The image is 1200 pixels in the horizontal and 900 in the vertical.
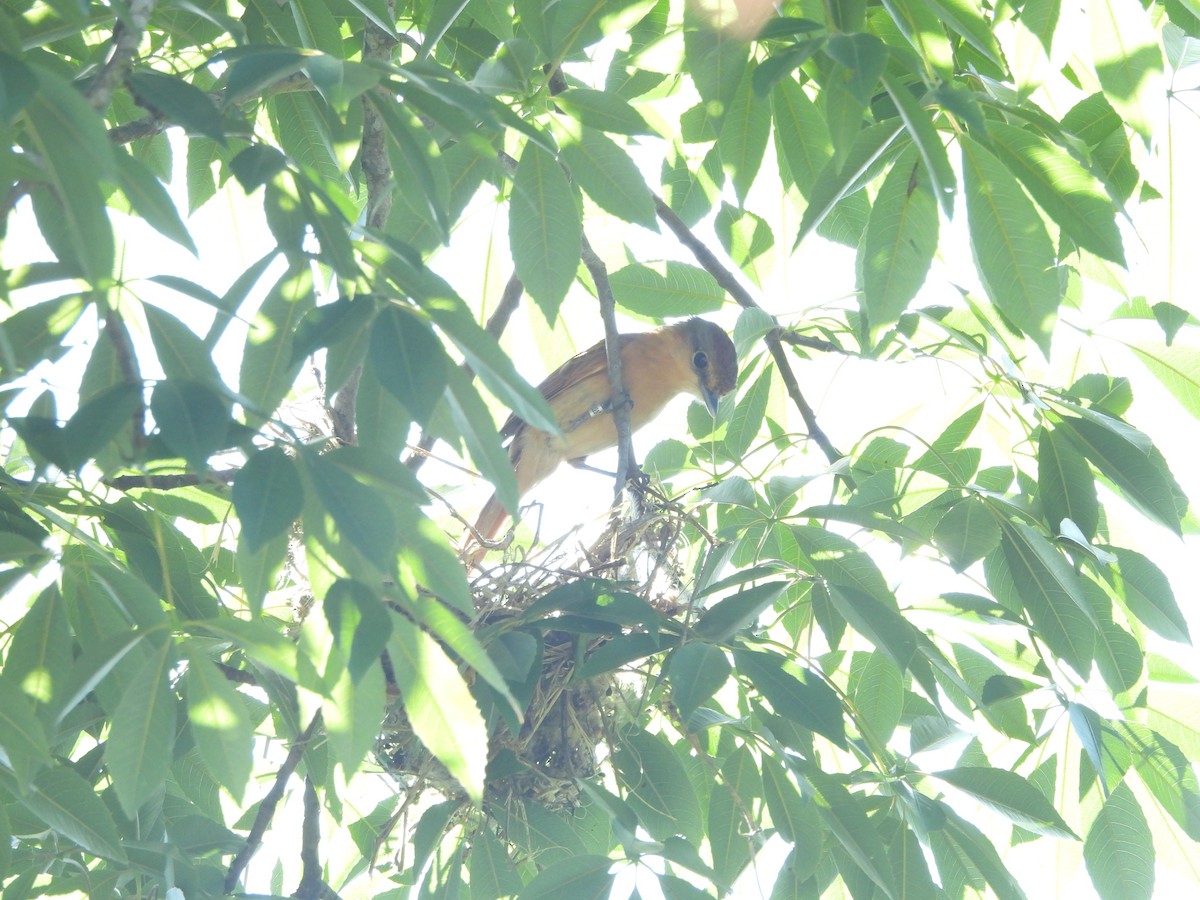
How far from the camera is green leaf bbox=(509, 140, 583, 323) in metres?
2.41

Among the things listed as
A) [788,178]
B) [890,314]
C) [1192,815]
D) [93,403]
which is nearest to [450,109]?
[93,403]

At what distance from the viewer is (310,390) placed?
4.48m

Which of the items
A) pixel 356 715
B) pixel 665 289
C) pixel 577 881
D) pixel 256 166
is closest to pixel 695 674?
pixel 577 881

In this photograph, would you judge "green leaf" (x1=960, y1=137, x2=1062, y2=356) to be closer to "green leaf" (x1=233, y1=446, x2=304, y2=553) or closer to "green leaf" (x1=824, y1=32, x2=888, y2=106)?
"green leaf" (x1=824, y1=32, x2=888, y2=106)

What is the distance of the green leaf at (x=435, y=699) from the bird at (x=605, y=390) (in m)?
3.64

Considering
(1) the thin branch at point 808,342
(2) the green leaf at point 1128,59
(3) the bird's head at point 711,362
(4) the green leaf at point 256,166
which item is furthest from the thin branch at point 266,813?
(3) the bird's head at point 711,362

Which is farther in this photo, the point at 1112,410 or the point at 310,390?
the point at 310,390

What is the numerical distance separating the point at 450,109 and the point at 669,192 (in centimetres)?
200

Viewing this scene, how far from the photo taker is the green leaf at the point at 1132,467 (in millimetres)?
2826

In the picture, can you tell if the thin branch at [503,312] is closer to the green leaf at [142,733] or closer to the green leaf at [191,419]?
the green leaf at [142,733]

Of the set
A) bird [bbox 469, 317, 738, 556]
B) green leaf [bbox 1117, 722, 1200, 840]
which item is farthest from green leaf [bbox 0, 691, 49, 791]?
bird [bbox 469, 317, 738, 556]

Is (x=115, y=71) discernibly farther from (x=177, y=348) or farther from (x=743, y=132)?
(x=743, y=132)

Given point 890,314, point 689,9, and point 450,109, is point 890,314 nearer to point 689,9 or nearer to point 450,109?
point 689,9

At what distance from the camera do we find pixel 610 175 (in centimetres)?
241
